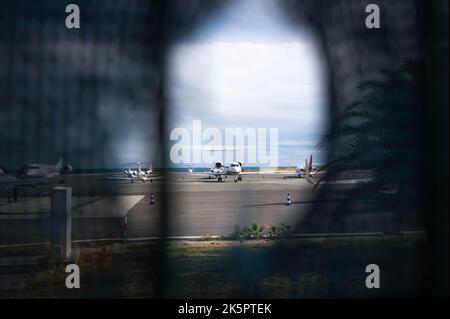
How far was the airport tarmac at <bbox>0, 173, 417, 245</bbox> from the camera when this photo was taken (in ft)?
10.0

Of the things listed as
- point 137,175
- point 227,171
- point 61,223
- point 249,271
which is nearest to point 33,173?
point 61,223

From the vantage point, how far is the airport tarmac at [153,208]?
10.0 feet

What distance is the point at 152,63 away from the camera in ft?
10.1

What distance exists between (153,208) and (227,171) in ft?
1.96

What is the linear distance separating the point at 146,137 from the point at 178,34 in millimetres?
744

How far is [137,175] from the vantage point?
301cm

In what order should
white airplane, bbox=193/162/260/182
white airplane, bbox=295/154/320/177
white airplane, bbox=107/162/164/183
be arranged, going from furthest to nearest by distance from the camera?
white airplane, bbox=295/154/320/177 < white airplane, bbox=193/162/260/182 < white airplane, bbox=107/162/164/183

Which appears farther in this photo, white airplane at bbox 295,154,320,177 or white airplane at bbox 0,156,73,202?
white airplane at bbox 295,154,320,177

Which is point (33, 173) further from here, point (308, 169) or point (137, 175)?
point (308, 169)

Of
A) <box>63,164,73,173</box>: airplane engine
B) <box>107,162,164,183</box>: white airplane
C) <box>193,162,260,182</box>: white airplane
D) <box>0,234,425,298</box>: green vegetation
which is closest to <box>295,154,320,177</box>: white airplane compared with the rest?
<box>193,162,260,182</box>: white airplane

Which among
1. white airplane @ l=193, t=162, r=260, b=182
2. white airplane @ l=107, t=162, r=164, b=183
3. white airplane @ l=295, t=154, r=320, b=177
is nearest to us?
white airplane @ l=107, t=162, r=164, b=183

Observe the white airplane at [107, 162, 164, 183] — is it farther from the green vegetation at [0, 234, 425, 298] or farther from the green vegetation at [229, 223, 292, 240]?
the green vegetation at [229, 223, 292, 240]

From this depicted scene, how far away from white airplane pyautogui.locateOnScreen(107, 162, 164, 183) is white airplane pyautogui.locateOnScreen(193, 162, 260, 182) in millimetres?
382
